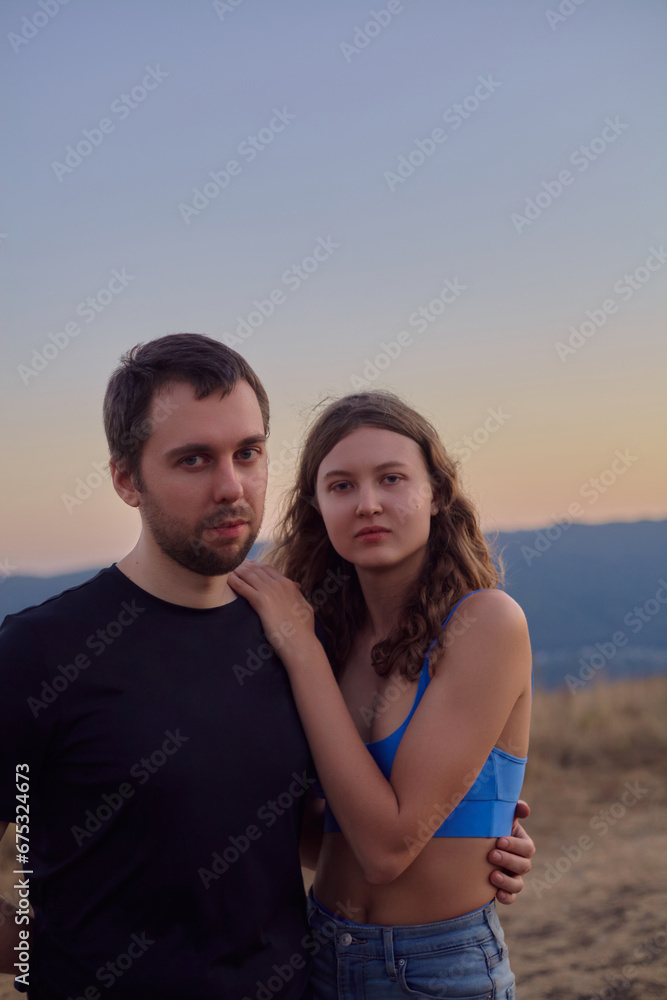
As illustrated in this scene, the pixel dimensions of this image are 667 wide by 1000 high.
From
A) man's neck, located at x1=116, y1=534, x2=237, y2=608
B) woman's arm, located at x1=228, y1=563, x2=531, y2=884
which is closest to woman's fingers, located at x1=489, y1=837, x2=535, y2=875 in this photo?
woman's arm, located at x1=228, y1=563, x2=531, y2=884

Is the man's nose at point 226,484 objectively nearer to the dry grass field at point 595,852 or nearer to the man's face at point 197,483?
the man's face at point 197,483

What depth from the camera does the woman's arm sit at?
2354 millimetres

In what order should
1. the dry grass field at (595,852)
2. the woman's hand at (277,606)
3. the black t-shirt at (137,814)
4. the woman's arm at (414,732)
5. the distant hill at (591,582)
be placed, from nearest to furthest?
1. the black t-shirt at (137,814)
2. the woman's arm at (414,732)
3. the woman's hand at (277,606)
4. the dry grass field at (595,852)
5. the distant hill at (591,582)

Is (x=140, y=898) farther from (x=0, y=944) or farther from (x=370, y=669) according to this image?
(x=370, y=669)

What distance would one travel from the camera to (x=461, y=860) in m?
2.51

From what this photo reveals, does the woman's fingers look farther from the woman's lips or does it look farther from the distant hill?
the distant hill

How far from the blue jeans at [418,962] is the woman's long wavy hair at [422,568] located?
28.1 inches

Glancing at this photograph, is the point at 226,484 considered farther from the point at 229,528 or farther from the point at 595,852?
the point at 595,852

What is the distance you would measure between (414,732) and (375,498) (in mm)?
723

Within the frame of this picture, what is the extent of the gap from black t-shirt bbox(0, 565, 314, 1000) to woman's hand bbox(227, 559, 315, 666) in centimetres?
29

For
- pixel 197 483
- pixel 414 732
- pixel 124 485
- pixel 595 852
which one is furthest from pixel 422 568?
pixel 595 852

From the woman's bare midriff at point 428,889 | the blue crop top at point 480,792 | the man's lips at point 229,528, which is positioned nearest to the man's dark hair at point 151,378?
the man's lips at point 229,528

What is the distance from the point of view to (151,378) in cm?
252

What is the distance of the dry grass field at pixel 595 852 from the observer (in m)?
5.36
